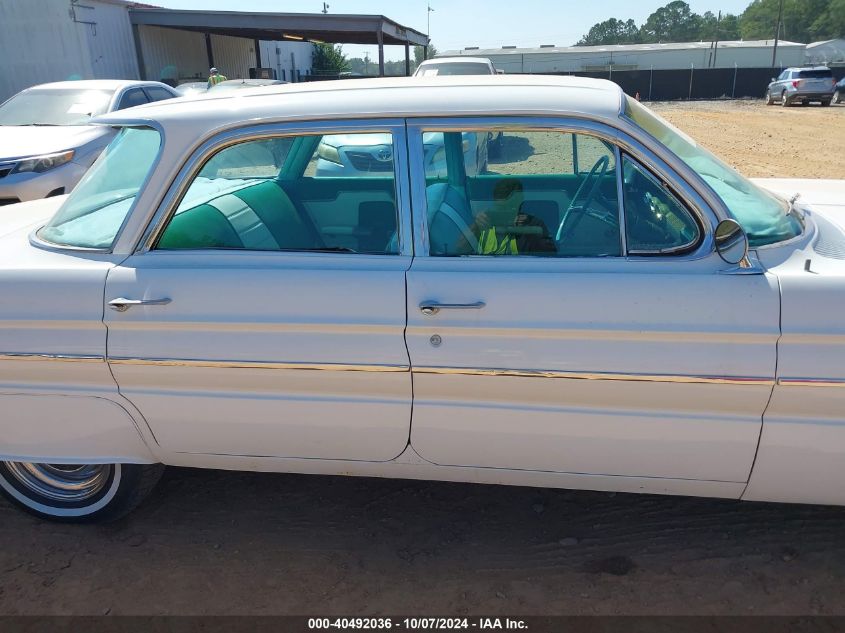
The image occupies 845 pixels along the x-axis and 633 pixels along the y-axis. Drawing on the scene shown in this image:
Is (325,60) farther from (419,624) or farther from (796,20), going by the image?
(796,20)

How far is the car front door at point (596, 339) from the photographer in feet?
7.19

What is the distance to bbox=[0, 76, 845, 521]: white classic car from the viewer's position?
2.22m

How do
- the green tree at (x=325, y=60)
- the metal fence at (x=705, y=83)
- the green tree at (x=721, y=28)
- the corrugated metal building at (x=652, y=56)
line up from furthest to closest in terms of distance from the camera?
the green tree at (x=721, y=28)
the corrugated metal building at (x=652, y=56)
the green tree at (x=325, y=60)
the metal fence at (x=705, y=83)

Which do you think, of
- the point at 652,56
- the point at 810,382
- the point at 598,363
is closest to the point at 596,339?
the point at 598,363

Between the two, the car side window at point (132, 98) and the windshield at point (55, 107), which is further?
the car side window at point (132, 98)

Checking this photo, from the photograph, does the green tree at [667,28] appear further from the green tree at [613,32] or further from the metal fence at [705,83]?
the metal fence at [705,83]

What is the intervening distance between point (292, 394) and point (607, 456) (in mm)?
1158

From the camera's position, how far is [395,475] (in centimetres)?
258

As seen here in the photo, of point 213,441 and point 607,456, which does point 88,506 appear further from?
point 607,456

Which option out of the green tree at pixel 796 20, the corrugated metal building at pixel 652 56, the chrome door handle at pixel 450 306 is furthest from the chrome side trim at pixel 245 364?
the green tree at pixel 796 20

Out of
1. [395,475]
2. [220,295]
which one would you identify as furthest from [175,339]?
[395,475]

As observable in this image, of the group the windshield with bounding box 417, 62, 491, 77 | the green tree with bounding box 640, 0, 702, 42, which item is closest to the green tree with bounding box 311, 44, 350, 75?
the windshield with bounding box 417, 62, 491, 77

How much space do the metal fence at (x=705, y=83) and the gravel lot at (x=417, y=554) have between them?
37.4m

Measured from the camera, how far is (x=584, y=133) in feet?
7.60
